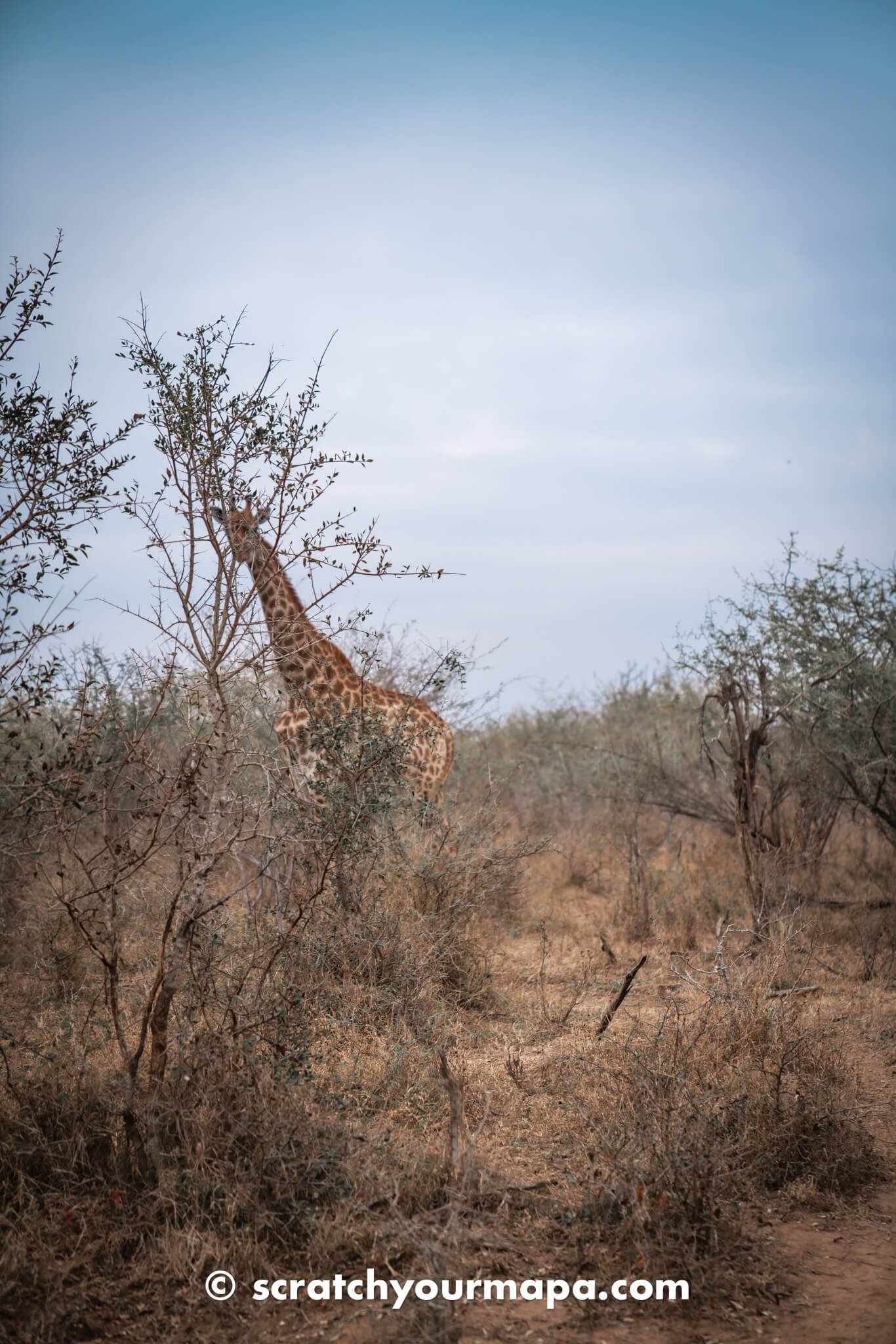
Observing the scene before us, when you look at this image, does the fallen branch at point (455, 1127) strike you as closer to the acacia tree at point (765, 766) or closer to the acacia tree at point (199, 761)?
the acacia tree at point (199, 761)

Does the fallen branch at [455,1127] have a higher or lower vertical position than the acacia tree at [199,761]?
lower

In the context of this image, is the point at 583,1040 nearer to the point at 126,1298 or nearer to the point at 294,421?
the point at 126,1298

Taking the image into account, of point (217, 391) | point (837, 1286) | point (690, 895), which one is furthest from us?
point (690, 895)

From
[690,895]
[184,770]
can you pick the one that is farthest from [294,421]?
[690,895]

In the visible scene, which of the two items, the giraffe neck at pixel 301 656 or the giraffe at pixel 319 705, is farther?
the giraffe neck at pixel 301 656

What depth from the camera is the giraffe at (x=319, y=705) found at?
4.36 meters

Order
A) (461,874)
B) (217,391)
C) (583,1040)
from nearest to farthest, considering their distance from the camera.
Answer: (217,391) → (583,1040) → (461,874)

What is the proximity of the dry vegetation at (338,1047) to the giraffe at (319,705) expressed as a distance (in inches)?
5.1

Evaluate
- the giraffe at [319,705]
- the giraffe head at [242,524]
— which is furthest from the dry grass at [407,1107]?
the giraffe head at [242,524]

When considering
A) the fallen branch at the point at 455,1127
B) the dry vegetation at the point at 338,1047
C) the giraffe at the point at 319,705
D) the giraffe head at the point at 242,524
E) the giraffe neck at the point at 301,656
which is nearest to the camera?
the dry vegetation at the point at 338,1047

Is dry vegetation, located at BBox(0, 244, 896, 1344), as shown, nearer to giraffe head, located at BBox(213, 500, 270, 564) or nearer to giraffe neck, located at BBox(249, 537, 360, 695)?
giraffe head, located at BBox(213, 500, 270, 564)

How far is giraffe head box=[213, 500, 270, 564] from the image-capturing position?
3812 mm

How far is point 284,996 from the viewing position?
353cm

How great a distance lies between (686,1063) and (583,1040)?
77cm
